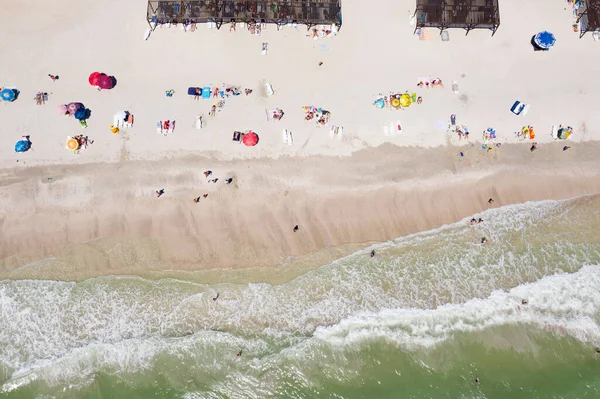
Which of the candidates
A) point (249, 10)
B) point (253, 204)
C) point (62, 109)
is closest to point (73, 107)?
point (62, 109)

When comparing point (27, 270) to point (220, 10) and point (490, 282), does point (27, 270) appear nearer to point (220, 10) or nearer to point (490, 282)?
point (220, 10)

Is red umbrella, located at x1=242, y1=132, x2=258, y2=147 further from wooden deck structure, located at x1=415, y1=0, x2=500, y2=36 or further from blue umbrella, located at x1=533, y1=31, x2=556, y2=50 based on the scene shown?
blue umbrella, located at x1=533, y1=31, x2=556, y2=50

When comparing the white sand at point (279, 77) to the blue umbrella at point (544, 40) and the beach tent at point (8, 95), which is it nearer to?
the beach tent at point (8, 95)

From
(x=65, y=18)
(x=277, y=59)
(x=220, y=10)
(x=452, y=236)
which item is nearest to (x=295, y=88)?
(x=277, y=59)

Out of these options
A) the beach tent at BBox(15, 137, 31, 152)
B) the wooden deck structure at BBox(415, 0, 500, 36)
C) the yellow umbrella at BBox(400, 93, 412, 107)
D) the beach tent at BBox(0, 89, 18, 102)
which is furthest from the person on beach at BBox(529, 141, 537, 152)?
the beach tent at BBox(0, 89, 18, 102)

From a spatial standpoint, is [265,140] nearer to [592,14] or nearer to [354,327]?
[354,327]

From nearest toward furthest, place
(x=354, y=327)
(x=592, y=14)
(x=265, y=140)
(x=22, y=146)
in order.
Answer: (x=354, y=327), (x=22, y=146), (x=265, y=140), (x=592, y=14)
